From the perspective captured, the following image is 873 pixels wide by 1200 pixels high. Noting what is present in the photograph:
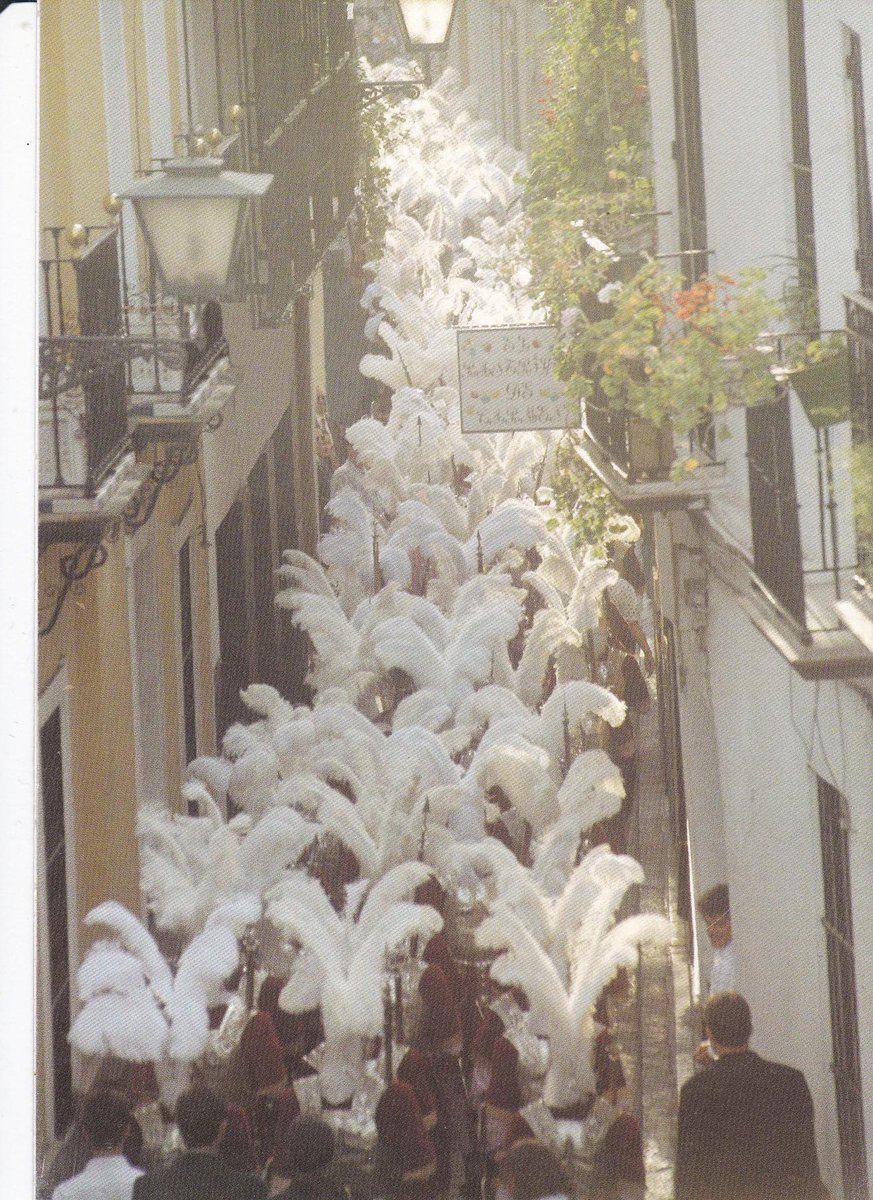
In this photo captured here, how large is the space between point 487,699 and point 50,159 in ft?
8.16

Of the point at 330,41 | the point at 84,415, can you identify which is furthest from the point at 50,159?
the point at 330,41

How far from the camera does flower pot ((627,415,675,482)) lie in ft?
21.6

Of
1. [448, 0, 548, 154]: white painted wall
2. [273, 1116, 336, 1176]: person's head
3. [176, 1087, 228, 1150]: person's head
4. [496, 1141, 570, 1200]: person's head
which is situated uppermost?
[448, 0, 548, 154]: white painted wall

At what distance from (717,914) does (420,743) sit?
5.59ft

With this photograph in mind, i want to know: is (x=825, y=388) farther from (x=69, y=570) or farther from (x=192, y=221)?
(x=69, y=570)

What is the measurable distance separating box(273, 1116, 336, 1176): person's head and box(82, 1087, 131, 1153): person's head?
1.20ft

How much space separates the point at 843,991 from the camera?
5.50m

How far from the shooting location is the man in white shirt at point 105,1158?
214 inches

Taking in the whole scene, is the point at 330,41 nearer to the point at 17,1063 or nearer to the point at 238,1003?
the point at 238,1003

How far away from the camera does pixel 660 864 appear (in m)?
6.18

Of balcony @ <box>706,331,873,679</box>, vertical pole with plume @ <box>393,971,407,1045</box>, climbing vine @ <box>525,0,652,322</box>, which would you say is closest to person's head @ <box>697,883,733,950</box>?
balcony @ <box>706,331,873,679</box>

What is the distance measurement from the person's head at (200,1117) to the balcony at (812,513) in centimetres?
174

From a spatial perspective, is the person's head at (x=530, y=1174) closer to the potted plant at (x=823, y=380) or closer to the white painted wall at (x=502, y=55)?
the potted plant at (x=823, y=380)

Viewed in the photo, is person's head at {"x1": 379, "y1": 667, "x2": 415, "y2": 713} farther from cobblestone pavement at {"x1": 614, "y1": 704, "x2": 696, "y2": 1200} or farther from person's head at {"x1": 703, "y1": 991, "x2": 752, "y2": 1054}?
person's head at {"x1": 703, "y1": 991, "x2": 752, "y2": 1054}
